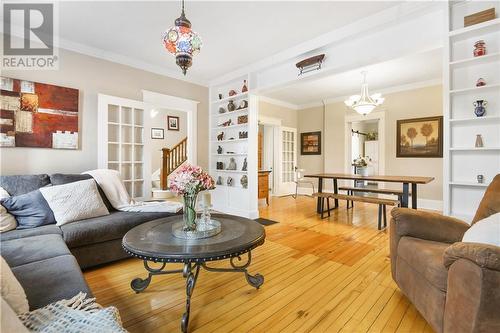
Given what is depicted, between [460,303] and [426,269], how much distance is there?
0.30 meters

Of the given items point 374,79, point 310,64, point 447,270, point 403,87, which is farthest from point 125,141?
point 403,87

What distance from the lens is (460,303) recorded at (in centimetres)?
119

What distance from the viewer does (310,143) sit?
7184mm

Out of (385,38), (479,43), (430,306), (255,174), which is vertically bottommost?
(430,306)

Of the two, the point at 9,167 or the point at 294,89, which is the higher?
the point at 294,89

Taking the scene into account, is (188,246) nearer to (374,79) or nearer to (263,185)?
(263,185)

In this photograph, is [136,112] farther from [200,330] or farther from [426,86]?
[426,86]

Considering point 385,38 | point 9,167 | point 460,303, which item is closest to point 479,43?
point 385,38

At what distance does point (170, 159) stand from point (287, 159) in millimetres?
3585

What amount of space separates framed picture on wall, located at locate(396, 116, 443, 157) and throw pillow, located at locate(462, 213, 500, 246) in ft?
14.5

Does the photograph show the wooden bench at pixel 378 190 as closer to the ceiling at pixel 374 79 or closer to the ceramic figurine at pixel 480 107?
the ceramic figurine at pixel 480 107

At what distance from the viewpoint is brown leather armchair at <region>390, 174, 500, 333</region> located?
1.09m

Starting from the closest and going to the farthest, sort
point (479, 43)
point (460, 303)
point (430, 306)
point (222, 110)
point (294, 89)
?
point (460, 303) < point (430, 306) < point (479, 43) < point (222, 110) < point (294, 89)

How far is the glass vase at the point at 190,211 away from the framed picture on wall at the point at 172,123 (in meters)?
6.74
